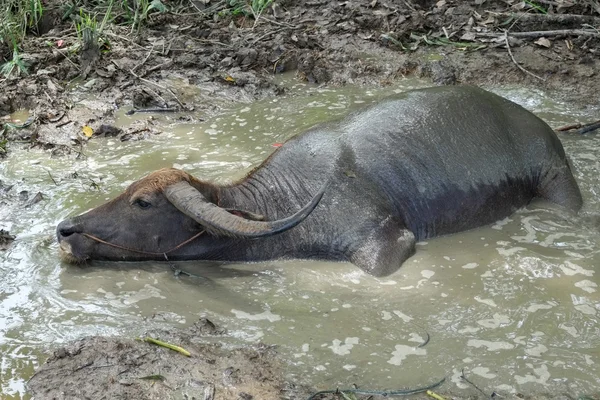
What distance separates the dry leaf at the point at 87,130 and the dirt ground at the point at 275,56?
0.10 feet

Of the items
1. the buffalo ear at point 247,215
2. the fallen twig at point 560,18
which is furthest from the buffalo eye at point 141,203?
the fallen twig at point 560,18

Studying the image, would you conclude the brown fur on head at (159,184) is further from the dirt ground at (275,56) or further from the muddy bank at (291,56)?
the muddy bank at (291,56)

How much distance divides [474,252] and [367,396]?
1689mm

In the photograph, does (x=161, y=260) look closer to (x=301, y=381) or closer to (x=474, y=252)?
(x=301, y=381)

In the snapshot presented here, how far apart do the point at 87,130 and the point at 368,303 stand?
3.62 m

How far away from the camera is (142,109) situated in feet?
24.1

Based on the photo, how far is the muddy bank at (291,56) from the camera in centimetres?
734

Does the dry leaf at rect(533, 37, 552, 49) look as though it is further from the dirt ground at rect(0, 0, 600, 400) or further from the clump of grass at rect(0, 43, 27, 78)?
the clump of grass at rect(0, 43, 27, 78)

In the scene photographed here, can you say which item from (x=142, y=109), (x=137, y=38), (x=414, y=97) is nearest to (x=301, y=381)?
(x=414, y=97)

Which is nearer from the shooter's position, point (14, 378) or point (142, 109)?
point (14, 378)

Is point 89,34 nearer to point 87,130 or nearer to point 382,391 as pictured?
point 87,130

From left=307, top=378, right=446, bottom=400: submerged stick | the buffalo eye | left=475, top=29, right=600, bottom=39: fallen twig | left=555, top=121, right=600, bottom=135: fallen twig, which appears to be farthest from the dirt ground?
left=307, top=378, right=446, bottom=400: submerged stick

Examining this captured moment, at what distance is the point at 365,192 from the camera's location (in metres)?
4.95

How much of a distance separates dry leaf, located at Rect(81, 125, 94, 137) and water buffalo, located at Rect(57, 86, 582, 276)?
2079 mm
